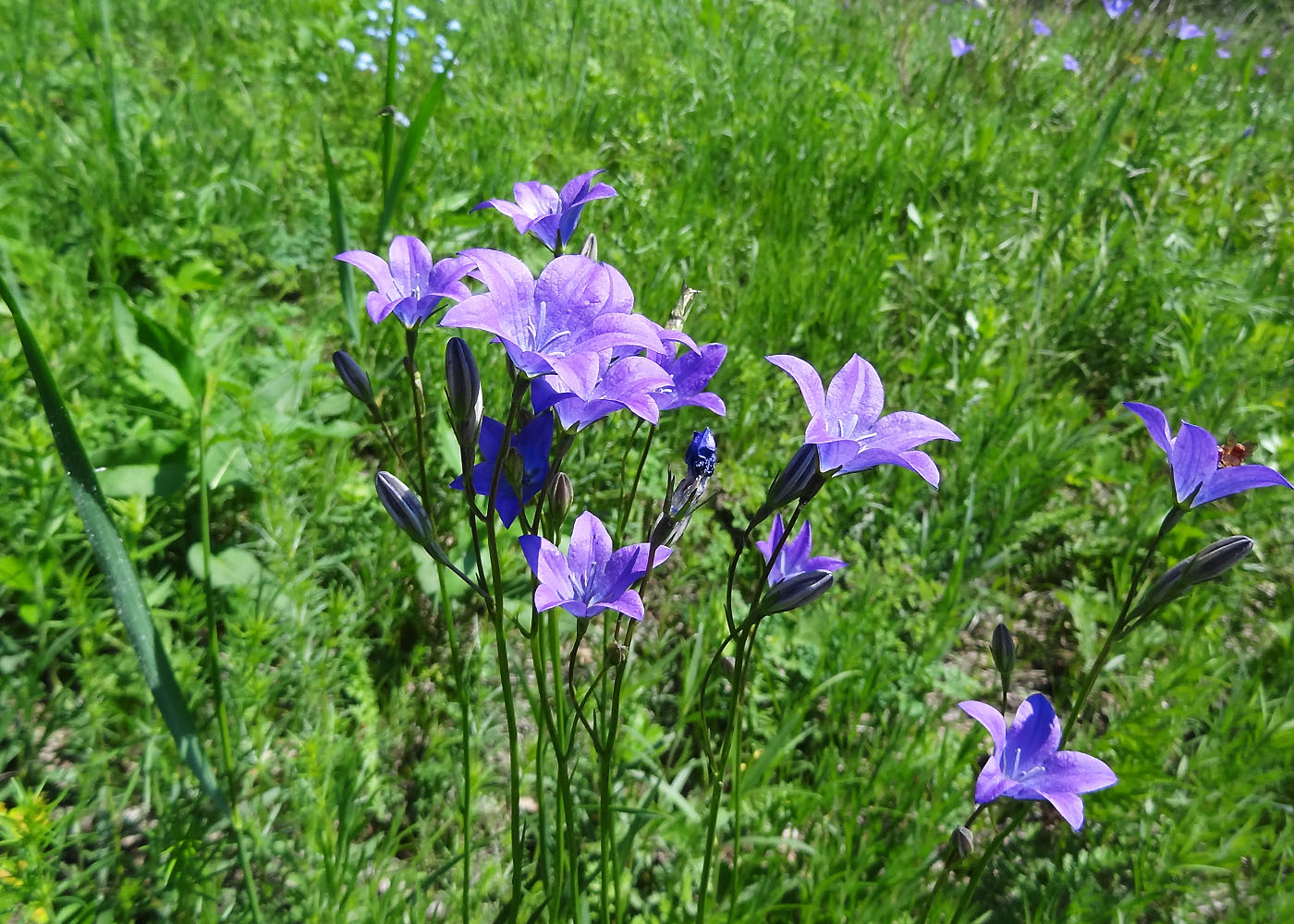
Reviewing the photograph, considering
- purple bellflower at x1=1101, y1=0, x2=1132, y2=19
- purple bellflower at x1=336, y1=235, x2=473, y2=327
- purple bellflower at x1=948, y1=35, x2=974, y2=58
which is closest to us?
purple bellflower at x1=336, y1=235, x2=473, y2=327

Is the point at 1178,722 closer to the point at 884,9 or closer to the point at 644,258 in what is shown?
the point at 644,258

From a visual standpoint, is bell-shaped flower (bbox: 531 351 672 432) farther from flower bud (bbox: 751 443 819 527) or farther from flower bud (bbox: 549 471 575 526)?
flower bud (bbox: 751 443 819 527)

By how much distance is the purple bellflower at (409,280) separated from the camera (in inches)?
44.3

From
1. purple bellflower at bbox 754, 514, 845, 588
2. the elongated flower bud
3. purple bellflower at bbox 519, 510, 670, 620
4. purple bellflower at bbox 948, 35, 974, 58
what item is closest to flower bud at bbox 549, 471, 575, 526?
purple bellflower at bbox 519, 510, 670, 620

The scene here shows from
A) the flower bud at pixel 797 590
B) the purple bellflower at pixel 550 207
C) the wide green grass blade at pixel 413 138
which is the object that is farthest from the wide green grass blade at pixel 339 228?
the flower bud at pixel 797 590

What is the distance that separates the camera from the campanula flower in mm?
1048

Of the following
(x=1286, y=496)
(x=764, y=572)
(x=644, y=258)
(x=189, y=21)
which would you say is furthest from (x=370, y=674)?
(x=189, y=21)

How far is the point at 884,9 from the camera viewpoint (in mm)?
7129

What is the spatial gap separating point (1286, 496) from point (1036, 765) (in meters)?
2.73

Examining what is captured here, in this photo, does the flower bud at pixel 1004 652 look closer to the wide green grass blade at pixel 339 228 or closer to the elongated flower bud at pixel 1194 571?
the elongated flower bud at pixel 1194 571

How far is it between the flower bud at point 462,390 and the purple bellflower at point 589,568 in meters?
0.18

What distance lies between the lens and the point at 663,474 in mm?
2770

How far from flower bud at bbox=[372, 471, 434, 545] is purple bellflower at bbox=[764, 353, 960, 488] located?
56cm

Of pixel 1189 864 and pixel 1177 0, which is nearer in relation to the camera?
pixel 1189 864
